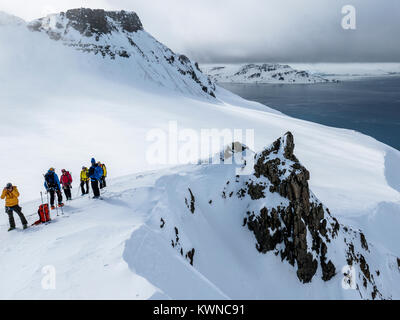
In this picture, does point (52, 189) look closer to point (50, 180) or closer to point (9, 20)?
point (50, 180)

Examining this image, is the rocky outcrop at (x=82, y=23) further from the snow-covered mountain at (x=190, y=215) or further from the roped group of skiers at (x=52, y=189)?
the roped group of skiers at (x=52, y=189)

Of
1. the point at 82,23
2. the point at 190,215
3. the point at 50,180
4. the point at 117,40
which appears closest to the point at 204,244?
the point at 190,215

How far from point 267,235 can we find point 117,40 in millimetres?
97635

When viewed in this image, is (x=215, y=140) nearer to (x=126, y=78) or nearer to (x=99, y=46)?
(x=126, y=78)

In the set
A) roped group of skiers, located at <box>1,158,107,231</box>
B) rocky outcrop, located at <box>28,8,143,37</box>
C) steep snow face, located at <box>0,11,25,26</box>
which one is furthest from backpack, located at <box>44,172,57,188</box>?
steep snow face, located at <box>0,11,25,26</box>

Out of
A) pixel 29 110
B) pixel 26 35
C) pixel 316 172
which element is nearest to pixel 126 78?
pixel 26 35

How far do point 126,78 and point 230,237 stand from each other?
71094 mm

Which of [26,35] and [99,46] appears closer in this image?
[26,35]

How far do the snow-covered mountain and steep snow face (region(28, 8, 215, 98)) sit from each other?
42.1 metres

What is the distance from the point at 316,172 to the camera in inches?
1340

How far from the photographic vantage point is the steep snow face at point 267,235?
14.9m

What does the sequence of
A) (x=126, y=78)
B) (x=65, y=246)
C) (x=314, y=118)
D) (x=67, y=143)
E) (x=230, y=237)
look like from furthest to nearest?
(x=314, y=118) < (x=126, y=78) < (x=67, y=143) < (x=230, y=237) < (x=65, y=246)

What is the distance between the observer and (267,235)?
17859 millimetres
